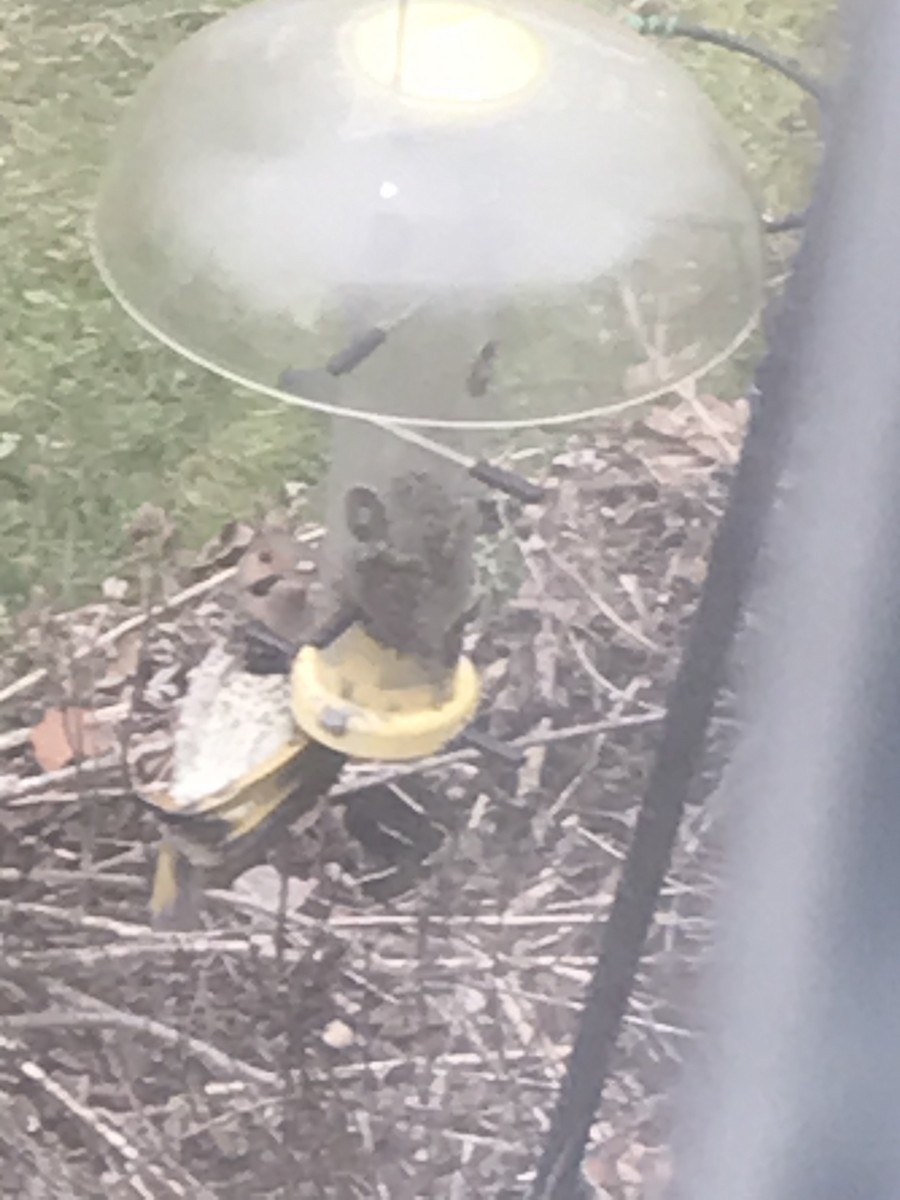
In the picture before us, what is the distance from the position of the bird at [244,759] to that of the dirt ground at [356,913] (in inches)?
1.2

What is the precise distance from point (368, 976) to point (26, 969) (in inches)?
6.8

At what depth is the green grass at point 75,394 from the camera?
38.8 inches

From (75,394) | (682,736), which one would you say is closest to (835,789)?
(682,736)

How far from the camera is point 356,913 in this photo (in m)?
0.92

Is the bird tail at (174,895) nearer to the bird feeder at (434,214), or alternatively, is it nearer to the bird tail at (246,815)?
the bird tail at (246,815)

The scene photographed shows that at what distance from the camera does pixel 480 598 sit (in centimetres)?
83

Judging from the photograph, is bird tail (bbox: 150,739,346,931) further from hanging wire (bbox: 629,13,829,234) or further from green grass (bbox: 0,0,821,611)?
hanging wire (bbox: 629,13,829,234)

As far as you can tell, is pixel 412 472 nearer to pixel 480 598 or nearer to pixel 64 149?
pixel 480 598

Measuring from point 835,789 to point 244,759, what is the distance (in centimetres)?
52

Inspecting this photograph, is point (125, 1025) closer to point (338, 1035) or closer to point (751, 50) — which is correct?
point (338, 1035)

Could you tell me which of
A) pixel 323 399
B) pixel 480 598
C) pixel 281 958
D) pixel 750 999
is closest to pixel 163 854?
pixel 281 958

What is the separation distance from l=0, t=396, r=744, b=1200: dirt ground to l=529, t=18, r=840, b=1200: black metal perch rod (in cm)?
6

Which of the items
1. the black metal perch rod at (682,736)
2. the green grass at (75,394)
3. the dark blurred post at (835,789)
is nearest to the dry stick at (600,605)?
the green grass at (75,394)

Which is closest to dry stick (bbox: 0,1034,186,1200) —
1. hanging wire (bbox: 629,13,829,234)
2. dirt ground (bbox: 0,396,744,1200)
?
dirt ground (bbox: 0,396,744,1200)
